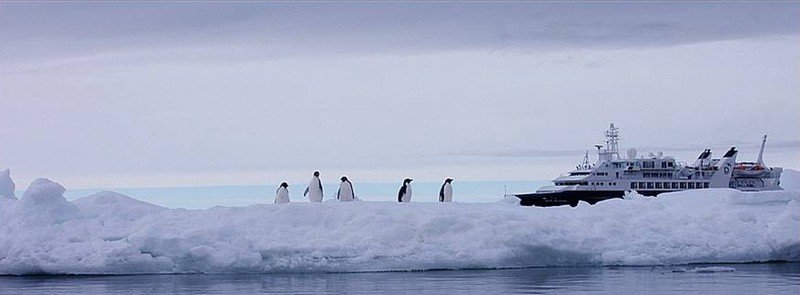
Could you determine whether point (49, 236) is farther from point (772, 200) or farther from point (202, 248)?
point (772, 200)

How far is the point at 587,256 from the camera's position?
87.4ft

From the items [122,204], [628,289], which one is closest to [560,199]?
[122,204]

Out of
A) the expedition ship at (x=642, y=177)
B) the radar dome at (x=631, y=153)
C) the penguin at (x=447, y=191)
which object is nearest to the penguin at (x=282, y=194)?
the penguin at (x=447, y=191)

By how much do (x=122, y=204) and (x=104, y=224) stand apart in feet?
3.18

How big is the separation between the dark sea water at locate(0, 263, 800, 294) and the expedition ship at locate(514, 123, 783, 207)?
39104mm

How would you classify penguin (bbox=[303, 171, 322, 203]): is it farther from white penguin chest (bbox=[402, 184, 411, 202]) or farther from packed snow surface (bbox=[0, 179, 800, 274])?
packed snow surface (bbox=[0, 179, 800, 274])


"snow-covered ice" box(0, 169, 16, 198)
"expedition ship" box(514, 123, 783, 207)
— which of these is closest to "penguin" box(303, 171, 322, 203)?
"snow-covered ice" box(0, 169, 16, 198)

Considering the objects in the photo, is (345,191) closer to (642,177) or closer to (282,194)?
(282,194)

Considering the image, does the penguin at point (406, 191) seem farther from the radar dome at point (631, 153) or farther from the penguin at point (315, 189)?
the radar dome at point (631, 153)

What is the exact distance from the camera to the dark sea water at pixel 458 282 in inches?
798

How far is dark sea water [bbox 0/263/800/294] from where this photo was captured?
20281 millimetres

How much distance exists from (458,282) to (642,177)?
4666cm

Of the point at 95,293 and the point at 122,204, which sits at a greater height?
the point at 122,204

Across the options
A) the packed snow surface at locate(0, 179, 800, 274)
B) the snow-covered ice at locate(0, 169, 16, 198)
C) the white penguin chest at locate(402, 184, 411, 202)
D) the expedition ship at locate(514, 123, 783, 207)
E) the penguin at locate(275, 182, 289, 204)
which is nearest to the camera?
the packed snow surface at locate(0, 179, 800, 274)
